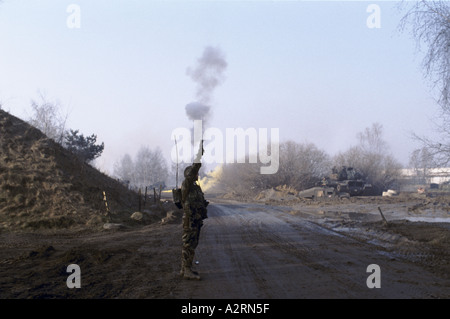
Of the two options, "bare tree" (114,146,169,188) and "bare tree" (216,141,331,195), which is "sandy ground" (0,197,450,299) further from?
"bare tree" (114,146,169,188)

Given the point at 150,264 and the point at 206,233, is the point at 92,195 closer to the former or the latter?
the point at 206,233

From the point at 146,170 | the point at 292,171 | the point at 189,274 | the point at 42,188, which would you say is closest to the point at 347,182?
the point at 292,171

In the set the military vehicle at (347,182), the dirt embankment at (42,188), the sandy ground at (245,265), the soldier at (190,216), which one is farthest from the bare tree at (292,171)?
the soldier at (190,216)

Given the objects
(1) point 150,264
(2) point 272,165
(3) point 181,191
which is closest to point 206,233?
(1) point 150,264

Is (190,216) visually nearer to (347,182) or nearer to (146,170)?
(347,182)

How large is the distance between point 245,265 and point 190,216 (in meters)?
1.89

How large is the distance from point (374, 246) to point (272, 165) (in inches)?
1681

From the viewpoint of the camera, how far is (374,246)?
10531mm

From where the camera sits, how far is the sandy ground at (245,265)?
5.96 metres

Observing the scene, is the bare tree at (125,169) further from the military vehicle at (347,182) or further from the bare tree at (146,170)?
the military vehicle at (347,182)

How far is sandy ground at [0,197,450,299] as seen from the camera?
5.96 meters

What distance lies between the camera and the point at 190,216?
710 centimetres

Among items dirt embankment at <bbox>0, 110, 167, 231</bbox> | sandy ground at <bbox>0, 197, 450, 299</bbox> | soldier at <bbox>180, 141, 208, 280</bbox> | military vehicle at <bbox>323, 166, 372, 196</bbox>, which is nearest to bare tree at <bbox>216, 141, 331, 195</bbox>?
military vehicle at <bbox>323, 166, 372, 196</bbox>

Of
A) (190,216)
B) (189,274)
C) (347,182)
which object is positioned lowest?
(189,274)
